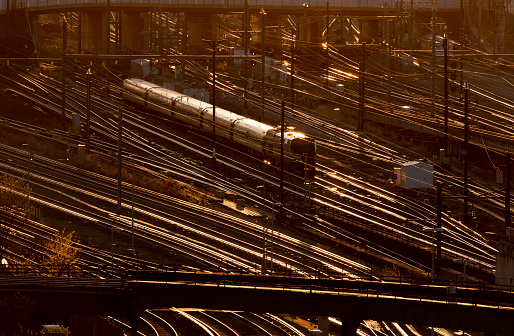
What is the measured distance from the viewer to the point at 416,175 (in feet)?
224

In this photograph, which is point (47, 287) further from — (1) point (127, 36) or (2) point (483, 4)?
(2) point (483, 4)

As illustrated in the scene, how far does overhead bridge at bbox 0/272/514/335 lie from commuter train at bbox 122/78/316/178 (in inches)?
747

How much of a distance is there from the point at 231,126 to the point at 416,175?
48.7 feet

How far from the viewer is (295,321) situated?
51.0 metres

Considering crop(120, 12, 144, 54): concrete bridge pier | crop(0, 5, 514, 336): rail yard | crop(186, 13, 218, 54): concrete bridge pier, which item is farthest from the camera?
crop(186, 13, 218, 54): concrete bridge pier

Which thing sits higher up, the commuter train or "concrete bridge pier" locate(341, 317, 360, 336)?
the commuter train

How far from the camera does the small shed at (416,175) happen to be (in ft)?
222

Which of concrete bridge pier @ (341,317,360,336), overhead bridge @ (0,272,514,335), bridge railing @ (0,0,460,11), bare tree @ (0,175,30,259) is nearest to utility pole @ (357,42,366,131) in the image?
bridge railing @ (0,0,460,11)

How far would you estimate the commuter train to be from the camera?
231 feet

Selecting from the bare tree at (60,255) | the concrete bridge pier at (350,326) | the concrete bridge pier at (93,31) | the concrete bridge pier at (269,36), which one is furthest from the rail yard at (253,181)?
the concrete bridge pier at (269,36)

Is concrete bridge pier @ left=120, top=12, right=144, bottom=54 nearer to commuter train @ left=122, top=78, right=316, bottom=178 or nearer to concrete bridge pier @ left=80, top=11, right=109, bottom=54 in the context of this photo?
concrete bridge pier @ left=80, top=11, right=109, bottom=54

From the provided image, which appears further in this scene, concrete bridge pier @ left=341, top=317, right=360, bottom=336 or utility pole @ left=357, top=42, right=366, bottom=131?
utility pole @ left=357, top=42, right=366, bottom=131

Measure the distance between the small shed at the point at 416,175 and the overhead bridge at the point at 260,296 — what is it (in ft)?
69.1

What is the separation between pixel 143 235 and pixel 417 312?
21.5 m
